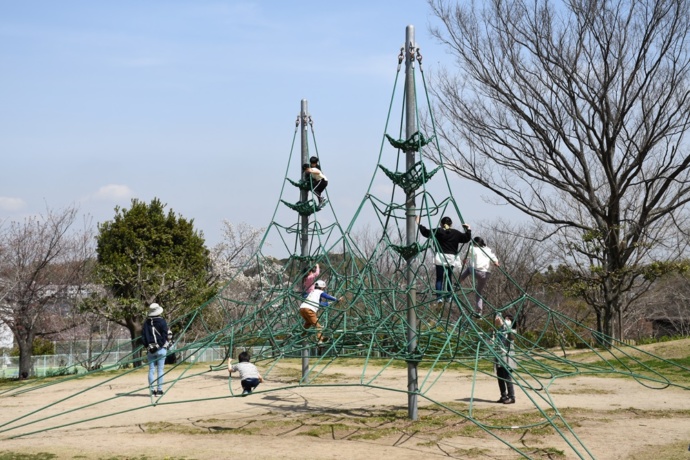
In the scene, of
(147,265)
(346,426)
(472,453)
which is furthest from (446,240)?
(147,265)

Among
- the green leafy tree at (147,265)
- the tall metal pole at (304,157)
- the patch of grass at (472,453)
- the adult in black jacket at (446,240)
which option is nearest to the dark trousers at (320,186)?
the tall metal pole at (304,157)

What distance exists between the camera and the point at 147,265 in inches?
758

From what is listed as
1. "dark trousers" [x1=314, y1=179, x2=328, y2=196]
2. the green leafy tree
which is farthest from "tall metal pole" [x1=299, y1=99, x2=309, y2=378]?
the green leafy tree

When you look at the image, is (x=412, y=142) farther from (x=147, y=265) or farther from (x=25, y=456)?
(x=147, y=265)

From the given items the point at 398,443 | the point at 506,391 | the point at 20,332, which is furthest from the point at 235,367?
the point at 20,332

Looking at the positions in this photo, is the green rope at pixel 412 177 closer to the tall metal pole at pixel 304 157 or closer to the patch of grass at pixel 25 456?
the tall metal pole at pixel 304 157

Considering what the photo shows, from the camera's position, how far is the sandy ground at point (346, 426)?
6691 millimetres

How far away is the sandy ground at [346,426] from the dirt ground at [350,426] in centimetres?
1

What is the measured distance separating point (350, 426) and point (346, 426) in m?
0.05

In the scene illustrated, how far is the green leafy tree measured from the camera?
17.7m

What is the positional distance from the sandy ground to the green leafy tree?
641cm

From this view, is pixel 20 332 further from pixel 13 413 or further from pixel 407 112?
pixel 407 112

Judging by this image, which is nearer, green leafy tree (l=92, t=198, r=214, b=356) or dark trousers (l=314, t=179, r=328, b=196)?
dark trousers (l=314, t=179, r=328, b=196)

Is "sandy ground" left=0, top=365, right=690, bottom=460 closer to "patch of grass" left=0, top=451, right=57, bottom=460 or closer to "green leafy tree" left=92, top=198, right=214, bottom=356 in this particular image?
"patch of grass" left=0, top=451, right=57, bottom=460
